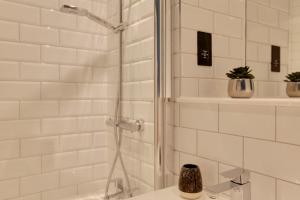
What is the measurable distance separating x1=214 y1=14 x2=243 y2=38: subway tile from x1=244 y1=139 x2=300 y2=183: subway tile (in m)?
0.51

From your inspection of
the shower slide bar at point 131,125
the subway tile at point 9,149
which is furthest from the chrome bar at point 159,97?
the subway tile at point 9,149

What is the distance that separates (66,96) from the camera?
4.45 feet

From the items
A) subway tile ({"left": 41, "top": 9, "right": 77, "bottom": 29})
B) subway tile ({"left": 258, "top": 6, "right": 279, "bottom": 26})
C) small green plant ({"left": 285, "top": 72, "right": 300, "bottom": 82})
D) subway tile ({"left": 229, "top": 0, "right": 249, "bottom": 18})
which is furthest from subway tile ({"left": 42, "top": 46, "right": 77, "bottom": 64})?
small green plant ({"left": 285, "top": 72, "right": 300, "bottom": 82})

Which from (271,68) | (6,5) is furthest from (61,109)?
(271,68)

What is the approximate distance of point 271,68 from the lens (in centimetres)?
96

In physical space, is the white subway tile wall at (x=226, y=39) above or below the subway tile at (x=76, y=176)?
above

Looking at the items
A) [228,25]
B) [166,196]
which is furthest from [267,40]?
[166,196]

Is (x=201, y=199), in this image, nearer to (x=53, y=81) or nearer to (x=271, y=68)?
(x=271, y=68)

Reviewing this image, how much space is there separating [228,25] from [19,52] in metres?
0.99

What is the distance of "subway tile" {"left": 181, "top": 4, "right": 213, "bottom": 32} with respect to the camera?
1.01 m

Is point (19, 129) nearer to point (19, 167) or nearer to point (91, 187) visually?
point (19, 167)

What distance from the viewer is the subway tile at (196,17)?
3.32 feet

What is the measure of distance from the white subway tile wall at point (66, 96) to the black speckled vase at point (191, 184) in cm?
30

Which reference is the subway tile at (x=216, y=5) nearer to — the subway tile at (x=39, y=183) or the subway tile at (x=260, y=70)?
the subway tile at (x=260, y=70)
